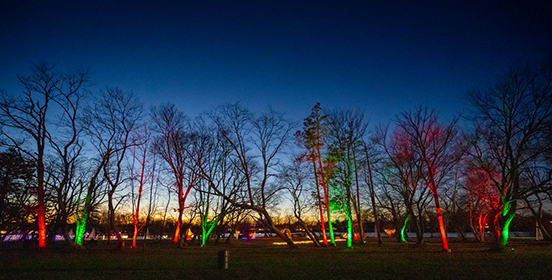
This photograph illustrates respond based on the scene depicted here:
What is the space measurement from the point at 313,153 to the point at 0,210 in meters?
25.4

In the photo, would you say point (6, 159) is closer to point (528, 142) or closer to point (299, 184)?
point (299, 184)

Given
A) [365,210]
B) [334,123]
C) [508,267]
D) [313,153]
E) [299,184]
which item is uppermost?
[334,123]

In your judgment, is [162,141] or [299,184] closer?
[162,141]

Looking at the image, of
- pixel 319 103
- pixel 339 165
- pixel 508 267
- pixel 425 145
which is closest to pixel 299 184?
pixel 339 165

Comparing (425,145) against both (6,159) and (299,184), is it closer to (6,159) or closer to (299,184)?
(299,184)

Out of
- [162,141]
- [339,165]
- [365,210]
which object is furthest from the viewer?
[365,210]

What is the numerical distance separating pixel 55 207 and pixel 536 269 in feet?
121

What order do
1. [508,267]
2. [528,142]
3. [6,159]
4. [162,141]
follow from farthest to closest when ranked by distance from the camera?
[162,141] < [6,159] < [528,142] < [508,267]

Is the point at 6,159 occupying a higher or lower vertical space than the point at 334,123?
lower

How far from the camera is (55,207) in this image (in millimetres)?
32156

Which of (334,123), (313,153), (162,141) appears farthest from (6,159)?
(334,123)

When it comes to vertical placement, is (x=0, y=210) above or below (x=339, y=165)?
below

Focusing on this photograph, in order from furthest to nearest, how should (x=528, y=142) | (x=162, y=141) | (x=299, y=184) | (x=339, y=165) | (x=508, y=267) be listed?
(x=299, y=184) < (x=339, y=165) < (x=162, y=141) < (x=528, y=142) < (x=508, y=267)

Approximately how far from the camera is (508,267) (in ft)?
44.2
